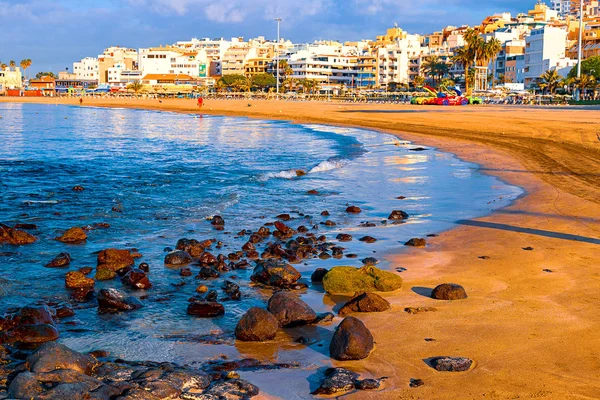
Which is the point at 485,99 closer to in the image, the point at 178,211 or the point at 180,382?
the point at 178,211

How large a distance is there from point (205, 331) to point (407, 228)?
6.22 m

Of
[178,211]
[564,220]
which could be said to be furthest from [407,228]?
[178,211]

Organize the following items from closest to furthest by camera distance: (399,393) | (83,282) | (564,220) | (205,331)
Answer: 1. (399,393)
2. (205,331)
3. (83,282)
4. (564,220)

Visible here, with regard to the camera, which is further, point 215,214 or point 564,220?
point 215,214

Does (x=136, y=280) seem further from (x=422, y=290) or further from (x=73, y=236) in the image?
(x=422, y=290)

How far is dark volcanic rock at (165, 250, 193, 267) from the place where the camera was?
1028 centimetres

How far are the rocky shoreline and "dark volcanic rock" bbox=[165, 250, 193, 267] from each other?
16mm

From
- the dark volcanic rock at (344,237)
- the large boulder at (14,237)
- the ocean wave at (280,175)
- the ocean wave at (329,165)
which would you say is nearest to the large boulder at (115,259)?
the large boulder at (14,237)

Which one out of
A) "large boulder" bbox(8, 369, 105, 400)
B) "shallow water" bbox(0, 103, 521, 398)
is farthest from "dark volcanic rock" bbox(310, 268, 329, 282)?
"large boulder" bbox(8, 369, 105, 400)

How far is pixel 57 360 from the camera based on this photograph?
5.90m

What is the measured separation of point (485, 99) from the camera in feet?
328

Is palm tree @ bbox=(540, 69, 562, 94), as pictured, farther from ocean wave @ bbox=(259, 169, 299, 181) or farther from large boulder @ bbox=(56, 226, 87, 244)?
large boulder @ bbox=(56, 226, 87, 244)

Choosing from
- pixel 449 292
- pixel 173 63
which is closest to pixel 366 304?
pixel 449 292

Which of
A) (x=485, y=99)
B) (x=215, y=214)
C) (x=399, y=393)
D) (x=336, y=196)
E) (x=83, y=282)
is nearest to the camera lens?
(x=399, y=393)
